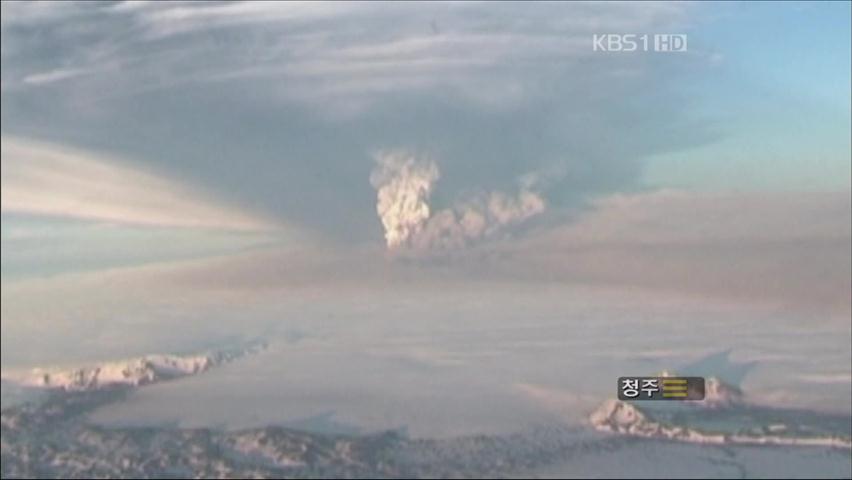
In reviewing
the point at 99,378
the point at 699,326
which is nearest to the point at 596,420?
the point at 699,326

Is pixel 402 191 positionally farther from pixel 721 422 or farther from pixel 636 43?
pixel 721 422

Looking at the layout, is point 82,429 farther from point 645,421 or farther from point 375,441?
point 645,421

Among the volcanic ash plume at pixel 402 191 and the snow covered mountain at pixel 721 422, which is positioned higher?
the volcanic ash plume at pixel 402 191

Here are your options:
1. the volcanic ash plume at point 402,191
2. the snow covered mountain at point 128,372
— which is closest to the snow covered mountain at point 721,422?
the volcanic ash plume at point 402,191

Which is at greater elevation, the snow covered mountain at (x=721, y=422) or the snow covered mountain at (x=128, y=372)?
the snow covered mountain at (x=128, y=372)

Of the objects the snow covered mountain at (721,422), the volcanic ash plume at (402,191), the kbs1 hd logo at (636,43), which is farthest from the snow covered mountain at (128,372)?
the kbs1 hd logo at (636,43)

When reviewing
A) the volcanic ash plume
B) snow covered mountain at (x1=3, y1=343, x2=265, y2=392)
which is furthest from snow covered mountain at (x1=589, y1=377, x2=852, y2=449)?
snow covered mountain at (x1=3, y1=343, x2=265, y2=392)

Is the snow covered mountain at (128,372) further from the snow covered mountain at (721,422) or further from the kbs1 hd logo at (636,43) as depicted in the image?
the kbs1 hd logo at (636,43)

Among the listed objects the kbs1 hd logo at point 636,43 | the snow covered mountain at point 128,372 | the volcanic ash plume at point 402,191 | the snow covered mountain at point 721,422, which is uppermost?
the kbs1 hd logo at point 636,43
